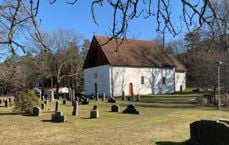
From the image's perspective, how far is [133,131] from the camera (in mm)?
23188

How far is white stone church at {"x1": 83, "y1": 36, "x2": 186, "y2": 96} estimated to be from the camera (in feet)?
229

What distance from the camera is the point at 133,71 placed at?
71.9 m

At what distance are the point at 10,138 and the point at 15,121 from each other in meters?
5.95

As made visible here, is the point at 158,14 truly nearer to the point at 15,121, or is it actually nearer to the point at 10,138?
the point at 10,138

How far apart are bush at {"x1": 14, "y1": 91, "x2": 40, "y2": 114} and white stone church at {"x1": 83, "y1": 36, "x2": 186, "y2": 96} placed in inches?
1385

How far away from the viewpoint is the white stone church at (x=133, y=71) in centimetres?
6982

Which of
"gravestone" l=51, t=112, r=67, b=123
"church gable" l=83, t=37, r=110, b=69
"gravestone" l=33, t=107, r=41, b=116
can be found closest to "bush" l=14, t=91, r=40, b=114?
"gravestone" l=33, t=107, r=41, b=116

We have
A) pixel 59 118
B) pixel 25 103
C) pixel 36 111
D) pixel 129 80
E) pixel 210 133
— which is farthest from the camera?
pixel 129 80

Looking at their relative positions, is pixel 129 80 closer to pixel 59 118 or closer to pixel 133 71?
pixel 133 71

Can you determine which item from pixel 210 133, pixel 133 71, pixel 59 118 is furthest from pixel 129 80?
pixel 210 133

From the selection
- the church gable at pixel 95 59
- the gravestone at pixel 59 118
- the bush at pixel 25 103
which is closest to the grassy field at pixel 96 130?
Answer: the gravestone at pixel 59 118

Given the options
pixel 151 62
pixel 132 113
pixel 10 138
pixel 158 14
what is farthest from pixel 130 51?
pixel 158 14

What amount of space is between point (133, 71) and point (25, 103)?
41.4 meters

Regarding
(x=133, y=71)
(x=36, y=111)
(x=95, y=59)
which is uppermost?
(x=95, y=59)
